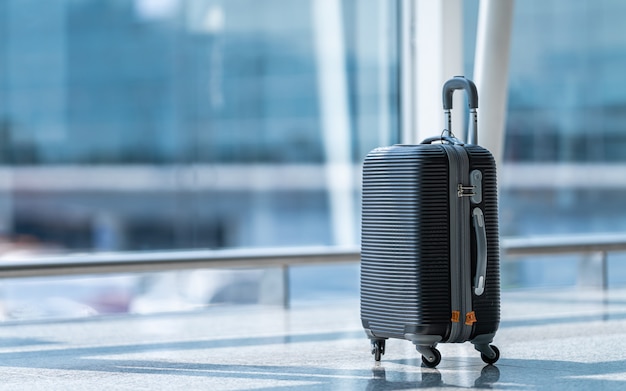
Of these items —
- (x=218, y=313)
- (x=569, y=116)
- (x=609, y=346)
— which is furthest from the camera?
(x=569, y=116)

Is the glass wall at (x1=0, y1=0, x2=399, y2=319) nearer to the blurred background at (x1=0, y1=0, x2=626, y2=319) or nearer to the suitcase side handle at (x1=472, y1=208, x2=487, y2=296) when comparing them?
the blurred background at (x1=0, y1=0, x2=626, y2=319)

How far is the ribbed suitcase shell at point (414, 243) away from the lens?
11.9 ft

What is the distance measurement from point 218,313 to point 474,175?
2610 millimetres

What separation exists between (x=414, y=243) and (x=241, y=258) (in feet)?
8.65

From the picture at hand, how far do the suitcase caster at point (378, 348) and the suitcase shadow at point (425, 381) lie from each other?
18 cm

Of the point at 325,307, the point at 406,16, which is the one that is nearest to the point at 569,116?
the point at 406,16

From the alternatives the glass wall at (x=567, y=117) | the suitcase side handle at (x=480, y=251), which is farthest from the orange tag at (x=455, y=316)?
the glass wall at (x=567, y=117)

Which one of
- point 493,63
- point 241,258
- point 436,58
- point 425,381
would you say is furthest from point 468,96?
point 241,258

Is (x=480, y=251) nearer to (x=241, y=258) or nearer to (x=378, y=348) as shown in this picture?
(x=378, y=348)

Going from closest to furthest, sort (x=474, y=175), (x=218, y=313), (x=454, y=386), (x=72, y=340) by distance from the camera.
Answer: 1. (x=454, y=386)
2. (x=474, y=175)
3. (x=72, y=340)
4. (x=218, y=313)

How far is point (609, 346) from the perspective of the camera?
A: 4242 mm

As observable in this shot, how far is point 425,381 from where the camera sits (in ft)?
11.3

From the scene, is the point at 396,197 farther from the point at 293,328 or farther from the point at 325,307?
the point at 325,307

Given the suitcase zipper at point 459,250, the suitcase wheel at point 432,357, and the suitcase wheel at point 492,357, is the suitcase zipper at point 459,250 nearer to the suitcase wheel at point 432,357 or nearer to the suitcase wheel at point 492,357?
the suitcase wheel at point 432,357
